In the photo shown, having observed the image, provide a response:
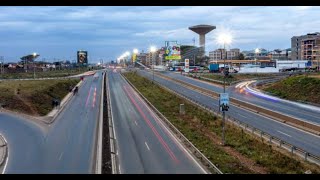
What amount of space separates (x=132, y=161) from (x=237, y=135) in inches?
572

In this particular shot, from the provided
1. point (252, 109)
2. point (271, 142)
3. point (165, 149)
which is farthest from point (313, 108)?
point (165, 149)

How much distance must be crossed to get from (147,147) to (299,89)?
53.3 m

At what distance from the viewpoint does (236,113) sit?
5812 centimetres

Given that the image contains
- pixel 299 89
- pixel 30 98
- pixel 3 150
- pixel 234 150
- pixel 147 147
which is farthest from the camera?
pixel 299 89

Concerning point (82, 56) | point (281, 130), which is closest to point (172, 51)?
point (82, 56)

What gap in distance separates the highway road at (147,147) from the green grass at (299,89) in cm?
3103

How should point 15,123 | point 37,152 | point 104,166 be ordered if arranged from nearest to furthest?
point 104,166, point 37,152, point 15,123

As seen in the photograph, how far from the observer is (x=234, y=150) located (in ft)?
117

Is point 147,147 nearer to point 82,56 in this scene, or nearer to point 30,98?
point 30,98

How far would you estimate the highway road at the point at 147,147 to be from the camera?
29.2 meters

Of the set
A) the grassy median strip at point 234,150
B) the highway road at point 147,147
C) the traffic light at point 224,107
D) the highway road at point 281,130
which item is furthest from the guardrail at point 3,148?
the highway road at point 281,130

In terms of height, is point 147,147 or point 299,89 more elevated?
point 299,89

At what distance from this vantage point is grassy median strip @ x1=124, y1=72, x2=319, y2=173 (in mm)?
28500
